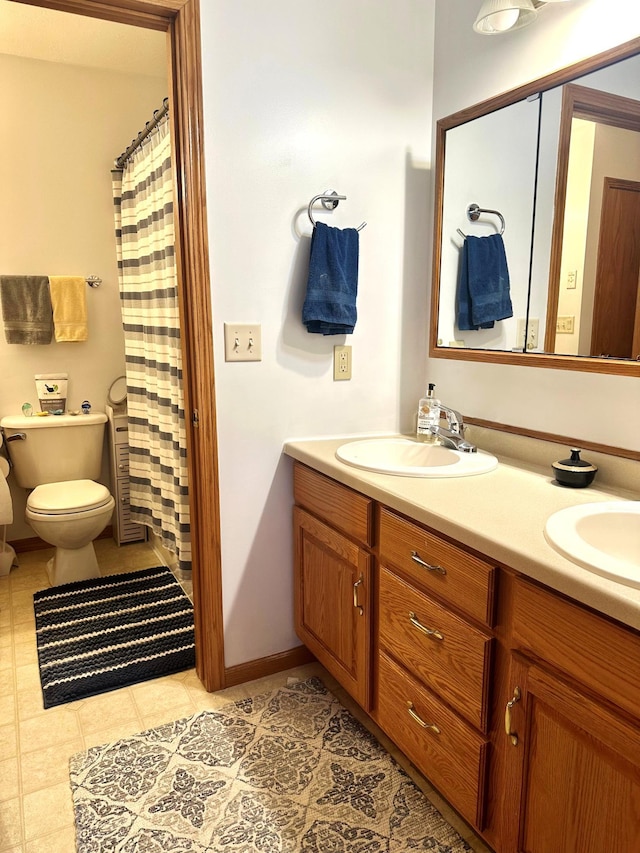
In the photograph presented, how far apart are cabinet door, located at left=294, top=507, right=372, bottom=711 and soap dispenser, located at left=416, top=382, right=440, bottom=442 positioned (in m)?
0.45

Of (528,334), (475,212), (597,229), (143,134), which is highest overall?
(143,134)

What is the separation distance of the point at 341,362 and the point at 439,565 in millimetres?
924

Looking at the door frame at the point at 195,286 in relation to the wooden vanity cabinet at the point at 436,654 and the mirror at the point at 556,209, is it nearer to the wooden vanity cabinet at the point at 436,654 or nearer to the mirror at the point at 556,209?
the wooden vanity cabinet at the point at 436,654

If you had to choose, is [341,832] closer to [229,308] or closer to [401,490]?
[401,490]

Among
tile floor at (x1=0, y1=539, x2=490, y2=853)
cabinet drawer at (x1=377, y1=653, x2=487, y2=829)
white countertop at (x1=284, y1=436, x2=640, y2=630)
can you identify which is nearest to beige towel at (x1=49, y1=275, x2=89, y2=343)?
tile floor at (x1=0, y1=539, x2=490, y2=853)

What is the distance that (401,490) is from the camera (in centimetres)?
146

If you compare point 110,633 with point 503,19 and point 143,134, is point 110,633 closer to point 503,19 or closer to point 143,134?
point 143,134

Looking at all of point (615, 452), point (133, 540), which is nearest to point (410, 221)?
point (615, 452)

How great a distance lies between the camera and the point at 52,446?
2.99 m

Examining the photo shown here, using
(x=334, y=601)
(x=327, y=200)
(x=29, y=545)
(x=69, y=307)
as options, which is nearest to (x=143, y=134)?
(x=69, y=307)

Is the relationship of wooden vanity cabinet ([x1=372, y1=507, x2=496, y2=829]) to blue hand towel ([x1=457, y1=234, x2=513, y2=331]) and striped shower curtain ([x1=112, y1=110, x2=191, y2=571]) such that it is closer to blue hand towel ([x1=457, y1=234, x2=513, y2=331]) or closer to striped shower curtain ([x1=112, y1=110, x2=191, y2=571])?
blue hand towel ([x1=457, y1=234, x2=513, y2=331])

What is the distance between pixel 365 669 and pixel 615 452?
88 cm

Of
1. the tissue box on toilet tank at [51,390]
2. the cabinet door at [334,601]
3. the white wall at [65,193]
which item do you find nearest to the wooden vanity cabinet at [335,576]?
the cabinet door at [334,601]

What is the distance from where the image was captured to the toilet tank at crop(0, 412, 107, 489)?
9.68 feet
